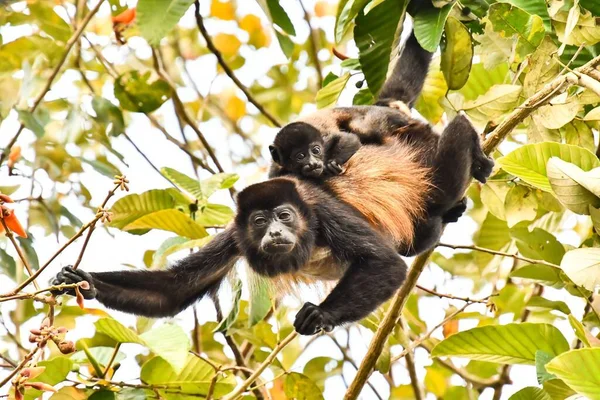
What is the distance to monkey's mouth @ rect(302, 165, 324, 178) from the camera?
4375mm

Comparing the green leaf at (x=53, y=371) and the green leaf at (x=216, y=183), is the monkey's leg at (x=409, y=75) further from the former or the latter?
the green leaf at (x=53, y=371)

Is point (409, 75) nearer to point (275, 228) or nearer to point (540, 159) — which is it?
point (275, 228)

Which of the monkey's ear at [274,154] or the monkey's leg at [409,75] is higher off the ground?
the monkey's leg at [409,75]

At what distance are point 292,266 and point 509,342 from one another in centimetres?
131

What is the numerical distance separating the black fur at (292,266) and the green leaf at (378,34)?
85 cm

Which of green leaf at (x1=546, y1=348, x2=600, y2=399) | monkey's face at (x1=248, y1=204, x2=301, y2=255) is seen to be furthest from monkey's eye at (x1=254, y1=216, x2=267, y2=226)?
green leaf at (x1=546, y1=348, x2=600, y2=399)

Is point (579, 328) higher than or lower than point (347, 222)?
lower

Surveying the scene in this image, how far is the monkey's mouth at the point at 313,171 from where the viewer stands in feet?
14.4

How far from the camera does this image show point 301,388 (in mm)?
3941

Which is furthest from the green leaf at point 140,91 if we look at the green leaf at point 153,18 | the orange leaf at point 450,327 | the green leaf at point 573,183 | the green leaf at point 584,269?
the green leaf at point 584,269

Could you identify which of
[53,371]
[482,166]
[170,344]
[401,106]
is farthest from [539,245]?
[53,371]

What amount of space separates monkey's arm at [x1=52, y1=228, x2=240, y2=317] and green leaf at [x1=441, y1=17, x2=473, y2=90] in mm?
1382

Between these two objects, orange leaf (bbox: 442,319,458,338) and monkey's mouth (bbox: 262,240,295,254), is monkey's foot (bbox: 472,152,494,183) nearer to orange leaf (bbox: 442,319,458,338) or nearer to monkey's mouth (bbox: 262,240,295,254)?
monkey's mouth (bbox: 262,240,295,254)

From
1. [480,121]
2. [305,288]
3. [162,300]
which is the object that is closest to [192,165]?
[305,288]
